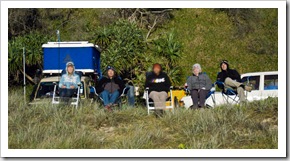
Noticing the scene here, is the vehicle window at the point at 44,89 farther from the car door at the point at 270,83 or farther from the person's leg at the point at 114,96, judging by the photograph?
the car door at the point at 270,83

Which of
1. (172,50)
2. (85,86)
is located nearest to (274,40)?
(172,50)

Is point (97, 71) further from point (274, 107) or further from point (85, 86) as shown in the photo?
point (274, 107)

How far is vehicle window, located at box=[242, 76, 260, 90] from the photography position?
1081 cm

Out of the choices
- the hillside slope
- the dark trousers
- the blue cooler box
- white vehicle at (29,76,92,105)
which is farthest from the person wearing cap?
the hillside slope

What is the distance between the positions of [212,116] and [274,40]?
54.7 feet

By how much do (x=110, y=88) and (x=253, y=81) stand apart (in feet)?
10.3

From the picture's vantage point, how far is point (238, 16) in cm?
2525

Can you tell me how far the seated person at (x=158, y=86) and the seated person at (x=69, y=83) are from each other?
4.57 feet

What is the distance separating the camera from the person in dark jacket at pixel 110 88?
9.64 m

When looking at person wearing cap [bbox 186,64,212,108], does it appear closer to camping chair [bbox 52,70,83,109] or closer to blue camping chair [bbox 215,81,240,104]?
blue camping chair [bbox 215,81,240,104]

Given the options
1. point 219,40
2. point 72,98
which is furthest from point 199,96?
point 219,40

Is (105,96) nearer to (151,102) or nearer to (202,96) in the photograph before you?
(151,102)

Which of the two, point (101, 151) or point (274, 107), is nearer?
point (101, 151)

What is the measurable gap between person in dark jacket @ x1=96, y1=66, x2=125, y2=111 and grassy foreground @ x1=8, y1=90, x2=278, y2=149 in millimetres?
693
